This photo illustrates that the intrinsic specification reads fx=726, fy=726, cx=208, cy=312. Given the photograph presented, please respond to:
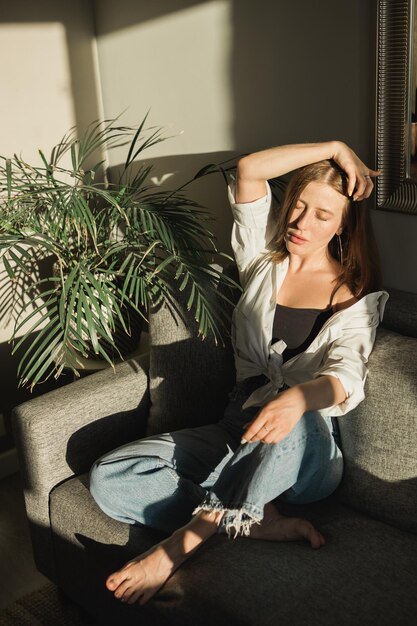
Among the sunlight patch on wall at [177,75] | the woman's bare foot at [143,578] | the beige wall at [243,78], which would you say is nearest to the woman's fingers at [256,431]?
the woman's bare foot at [143,578]

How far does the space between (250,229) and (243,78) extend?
57 centimetres

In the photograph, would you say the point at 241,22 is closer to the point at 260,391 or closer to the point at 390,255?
the point at 390,255

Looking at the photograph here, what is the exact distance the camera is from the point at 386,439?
168 cm

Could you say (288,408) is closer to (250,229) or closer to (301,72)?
(250,229)

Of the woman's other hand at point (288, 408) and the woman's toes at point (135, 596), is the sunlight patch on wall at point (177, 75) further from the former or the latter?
the woman's toes at point (135, 596)

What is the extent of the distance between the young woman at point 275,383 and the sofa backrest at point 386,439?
0.13ft

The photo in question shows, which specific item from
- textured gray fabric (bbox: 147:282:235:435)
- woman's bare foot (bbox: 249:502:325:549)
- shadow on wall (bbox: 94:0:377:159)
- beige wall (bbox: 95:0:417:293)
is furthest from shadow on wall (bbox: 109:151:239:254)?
woman's bare foot (bbox: 249:502:325:549)

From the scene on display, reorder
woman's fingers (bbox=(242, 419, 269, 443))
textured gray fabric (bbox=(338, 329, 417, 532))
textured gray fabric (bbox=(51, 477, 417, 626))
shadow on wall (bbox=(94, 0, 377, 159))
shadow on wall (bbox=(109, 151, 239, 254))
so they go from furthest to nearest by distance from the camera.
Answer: shadow on wall (bbox=(109, 151, 239, 254)), shadow on wall (bbox=(94, 0, 377, 159)), textured gray fabric (bbox=(338, 329, 417, 532)), woman's fingers (bbox=(242, 419, 269, 443)), textured gray fabric (bbox=(51, 477, 417, 626))

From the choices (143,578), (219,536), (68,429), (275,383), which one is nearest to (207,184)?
(275,383)

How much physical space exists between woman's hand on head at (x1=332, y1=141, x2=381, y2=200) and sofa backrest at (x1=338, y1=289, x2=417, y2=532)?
1.20 ft

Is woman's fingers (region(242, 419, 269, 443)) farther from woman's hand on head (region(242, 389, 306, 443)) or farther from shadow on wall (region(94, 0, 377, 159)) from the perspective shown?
shadow on wall (region(94, 0, 377, 159))

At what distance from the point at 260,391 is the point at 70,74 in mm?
1508

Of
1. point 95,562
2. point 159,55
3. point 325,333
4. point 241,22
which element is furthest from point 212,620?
point 159,55

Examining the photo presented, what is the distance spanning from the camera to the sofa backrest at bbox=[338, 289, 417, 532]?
5.43 ft
